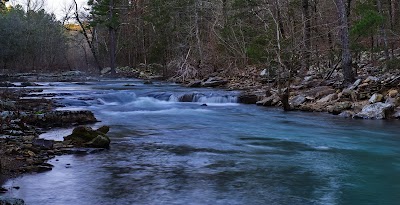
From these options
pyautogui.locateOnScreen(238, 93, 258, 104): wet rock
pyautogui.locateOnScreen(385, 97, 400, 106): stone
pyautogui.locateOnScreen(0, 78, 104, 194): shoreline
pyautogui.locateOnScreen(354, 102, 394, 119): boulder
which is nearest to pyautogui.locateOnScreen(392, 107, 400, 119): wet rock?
pyautogui.locateOnScreen(354, 102, 394, 119): boulder

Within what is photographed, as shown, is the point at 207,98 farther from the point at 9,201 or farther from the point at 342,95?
the point at 9,201

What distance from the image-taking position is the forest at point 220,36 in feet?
57.8

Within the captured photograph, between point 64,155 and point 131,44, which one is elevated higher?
point 131,44

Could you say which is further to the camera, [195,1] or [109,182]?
[195,1]

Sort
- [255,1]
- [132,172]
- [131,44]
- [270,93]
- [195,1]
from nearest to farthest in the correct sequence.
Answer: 1. [132,172]
2. [270,93]
3. [255,1]
4. [195,1]
5. [131,44]

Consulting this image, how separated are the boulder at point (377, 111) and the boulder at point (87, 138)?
8.18 metres

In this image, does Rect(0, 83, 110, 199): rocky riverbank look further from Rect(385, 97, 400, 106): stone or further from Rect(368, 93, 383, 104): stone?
Rect(385, 97, 400, 106): stone

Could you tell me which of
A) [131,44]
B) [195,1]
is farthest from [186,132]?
[131,44]

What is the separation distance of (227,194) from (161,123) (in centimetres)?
737

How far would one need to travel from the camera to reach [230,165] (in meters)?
7.65

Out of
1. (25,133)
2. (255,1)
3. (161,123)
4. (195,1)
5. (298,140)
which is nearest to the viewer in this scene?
(25,133)

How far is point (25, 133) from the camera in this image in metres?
9.55

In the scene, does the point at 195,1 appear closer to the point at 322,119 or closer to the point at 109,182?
the point at 322,119

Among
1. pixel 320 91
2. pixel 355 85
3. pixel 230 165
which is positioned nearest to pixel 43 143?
pixel 230 165
